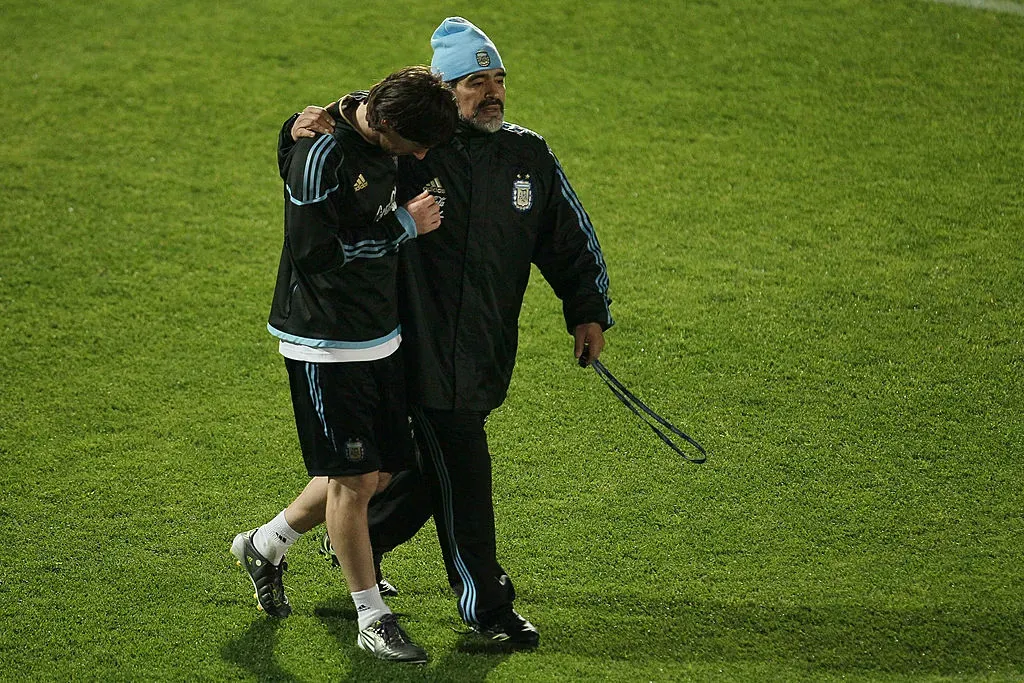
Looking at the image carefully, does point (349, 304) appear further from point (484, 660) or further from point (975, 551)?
point (975, 551)

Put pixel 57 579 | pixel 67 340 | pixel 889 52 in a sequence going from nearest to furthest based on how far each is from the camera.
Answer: pixel 57 579 → pixel 67 340 → pixel 889 52

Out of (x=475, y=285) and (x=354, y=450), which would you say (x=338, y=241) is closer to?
(x=475, y=285)

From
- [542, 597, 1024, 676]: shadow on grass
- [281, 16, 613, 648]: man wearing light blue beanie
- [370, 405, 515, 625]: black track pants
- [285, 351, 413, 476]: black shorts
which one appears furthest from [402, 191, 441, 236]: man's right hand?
[542, 597, 1024, 676]: shadow on grass

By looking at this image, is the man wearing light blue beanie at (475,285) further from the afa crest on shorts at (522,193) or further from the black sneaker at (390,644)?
the black sneaker at (390,644)

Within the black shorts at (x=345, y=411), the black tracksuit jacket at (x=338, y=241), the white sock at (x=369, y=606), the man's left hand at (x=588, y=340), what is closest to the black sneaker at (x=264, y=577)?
the white sock at (x=369, y=606)

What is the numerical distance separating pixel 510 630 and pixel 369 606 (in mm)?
364

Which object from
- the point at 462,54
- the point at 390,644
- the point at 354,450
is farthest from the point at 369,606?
the point at 462,54

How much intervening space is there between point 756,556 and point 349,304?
1.42m

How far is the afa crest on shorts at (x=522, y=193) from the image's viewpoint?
3047 millimetres

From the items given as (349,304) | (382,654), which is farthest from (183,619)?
(349,304)

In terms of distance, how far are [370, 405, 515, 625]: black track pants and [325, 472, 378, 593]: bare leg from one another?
175 millimetres

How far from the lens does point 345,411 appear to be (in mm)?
2941

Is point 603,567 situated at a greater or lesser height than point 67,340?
lesser

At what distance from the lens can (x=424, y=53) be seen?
6746 millimetres
